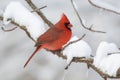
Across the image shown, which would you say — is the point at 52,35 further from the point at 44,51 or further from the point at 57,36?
the point at 44,51

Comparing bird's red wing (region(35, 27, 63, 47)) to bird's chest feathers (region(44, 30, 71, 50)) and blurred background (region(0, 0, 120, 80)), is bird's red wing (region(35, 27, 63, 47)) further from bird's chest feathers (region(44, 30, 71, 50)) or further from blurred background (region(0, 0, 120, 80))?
blurred background (region(0, 0, 120, 80))

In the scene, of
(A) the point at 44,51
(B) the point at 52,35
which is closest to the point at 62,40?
(B) the point at 52,35

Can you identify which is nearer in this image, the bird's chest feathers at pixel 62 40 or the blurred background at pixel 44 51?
the bird's chest feathers at pixel 62 40

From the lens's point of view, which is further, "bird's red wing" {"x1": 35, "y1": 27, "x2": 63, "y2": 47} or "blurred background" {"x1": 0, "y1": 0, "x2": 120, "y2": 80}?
"blurred background" {"x1": 0, "y1": 0, "x2": 120, "y2": 80}

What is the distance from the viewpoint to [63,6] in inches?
190

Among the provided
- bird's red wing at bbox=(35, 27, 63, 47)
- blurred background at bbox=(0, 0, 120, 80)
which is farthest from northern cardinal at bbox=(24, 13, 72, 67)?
blurred background at bbox=(0, 0, 120, 80)

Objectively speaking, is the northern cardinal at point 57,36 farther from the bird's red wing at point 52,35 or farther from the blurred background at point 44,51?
the blurred background at point 44,51

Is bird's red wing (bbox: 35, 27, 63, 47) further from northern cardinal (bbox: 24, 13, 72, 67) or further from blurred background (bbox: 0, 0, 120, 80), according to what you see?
blurred background (bbox: 0, 0, 120, 80)

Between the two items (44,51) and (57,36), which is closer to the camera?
(57,36)

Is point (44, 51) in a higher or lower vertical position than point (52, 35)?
lower

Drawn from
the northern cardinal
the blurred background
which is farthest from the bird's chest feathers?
the blurred background

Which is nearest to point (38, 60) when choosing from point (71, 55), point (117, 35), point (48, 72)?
point (48, 72)

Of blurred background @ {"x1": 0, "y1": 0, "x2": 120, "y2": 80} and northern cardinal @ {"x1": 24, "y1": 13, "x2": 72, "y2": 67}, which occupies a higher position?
northern cardinal @ {"x1": 24, "y1": 13, "x2": 72, "y2": 67}

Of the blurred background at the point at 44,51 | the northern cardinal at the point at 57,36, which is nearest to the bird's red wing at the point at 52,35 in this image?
the northern cardinal at the point at 57,36
